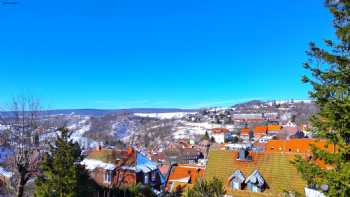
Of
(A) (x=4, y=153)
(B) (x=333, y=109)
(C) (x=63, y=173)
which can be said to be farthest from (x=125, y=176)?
(B) (x=333, y=109)

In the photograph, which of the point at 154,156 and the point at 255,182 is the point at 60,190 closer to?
the point at 255,182

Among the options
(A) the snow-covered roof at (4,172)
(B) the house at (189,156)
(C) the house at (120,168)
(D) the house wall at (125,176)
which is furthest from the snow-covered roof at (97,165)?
(B) the house at (189,156)

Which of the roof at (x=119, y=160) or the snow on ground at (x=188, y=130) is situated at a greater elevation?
the roof at (x=119, y=160)

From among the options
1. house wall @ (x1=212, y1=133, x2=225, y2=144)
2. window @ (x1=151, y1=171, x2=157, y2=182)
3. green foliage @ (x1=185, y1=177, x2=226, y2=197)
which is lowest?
house wall @ (x1=212, y1=133, x2=225, y2=144)

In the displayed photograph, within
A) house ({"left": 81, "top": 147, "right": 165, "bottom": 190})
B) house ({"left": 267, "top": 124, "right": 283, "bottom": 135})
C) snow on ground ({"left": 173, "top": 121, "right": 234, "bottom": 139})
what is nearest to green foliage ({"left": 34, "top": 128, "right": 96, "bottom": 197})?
house ({"left": 81, "top": 147, "right": 165, "bottom": 190})

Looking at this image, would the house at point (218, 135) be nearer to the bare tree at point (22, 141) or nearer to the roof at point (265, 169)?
the roof at point (265, 169)

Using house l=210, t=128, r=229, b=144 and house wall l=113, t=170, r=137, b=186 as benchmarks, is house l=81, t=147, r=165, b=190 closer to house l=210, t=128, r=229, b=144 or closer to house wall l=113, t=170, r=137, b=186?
house wall l=113, t=170, r=137, b=186
